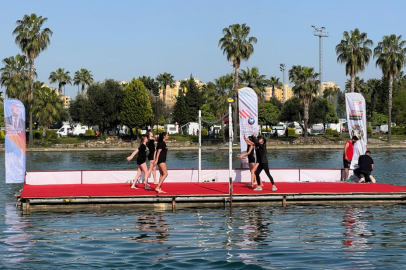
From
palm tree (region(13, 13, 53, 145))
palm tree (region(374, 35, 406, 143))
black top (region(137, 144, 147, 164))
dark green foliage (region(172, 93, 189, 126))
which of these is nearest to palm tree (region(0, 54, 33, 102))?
palm tree (region(13, 13, 53, 145))

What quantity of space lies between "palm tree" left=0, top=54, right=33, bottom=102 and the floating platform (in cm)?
5484

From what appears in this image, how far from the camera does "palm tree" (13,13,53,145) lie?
245 ft

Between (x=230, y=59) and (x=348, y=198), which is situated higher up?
(x=230, y=59)

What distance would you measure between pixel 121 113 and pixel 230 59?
16905 mm

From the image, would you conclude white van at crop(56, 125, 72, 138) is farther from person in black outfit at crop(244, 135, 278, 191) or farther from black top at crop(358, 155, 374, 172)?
person in black outfit at crop(244, 135, 278, 191)

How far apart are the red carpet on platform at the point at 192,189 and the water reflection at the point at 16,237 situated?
0.82m

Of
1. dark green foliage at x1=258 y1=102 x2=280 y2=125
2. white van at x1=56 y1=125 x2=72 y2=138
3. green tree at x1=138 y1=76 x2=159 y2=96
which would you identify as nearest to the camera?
white van at x1=56 y1=125 x2=72 y2=138

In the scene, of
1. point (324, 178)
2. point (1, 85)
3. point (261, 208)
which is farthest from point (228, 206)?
point (1, 85)

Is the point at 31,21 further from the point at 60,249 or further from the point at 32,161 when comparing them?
the point at 60,249

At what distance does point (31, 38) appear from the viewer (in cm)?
7481

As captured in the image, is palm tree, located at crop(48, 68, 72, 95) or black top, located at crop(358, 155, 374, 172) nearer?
black top, located at crop(358, 155, 374, 172)

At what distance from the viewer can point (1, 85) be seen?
7919 centimetres

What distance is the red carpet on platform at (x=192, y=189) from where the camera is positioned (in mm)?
20734

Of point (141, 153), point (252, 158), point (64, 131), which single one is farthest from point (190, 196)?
point (64, 131)
